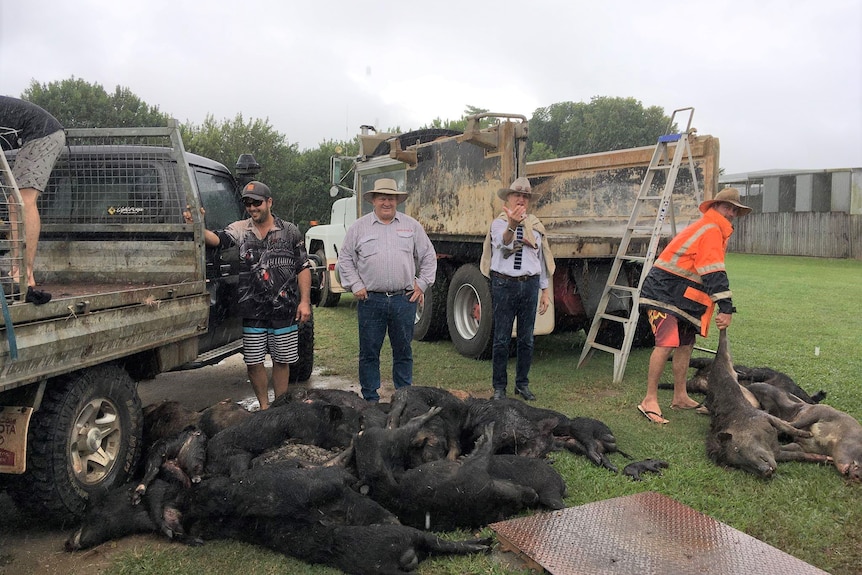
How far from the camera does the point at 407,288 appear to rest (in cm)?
555

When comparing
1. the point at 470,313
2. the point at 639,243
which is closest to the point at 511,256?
the point at 639,243

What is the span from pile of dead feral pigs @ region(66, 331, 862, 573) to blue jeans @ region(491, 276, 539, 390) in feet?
3.46

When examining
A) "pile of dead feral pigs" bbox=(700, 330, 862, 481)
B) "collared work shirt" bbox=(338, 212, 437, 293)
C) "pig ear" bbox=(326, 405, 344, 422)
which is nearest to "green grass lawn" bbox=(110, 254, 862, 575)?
"pile of dead feral pigs" bbox=(700, 330, 862, 481)

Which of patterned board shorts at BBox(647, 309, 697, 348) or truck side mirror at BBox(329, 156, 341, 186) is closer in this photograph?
patterned board shorts at BBox(647, 309, 697, 348)

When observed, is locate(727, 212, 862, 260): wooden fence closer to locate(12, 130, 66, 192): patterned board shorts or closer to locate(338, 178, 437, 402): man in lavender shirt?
locate(338, 178, 437, 402): man in lavender shirt

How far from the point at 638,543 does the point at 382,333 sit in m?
2.98

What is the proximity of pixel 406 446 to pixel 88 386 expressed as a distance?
74.0 inches

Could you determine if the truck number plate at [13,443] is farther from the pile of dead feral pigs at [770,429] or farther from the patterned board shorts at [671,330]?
the patterned board shorts at [671,330]

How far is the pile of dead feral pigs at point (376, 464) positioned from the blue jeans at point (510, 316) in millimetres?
1055

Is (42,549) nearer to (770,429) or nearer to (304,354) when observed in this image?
(304,354)

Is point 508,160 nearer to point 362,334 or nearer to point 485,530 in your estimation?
point 362,334

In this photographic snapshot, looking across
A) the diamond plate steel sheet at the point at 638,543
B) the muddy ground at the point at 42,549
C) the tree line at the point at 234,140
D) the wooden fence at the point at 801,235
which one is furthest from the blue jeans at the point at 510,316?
the wooden fence at the point at 801,235

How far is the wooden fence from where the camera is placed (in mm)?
26672

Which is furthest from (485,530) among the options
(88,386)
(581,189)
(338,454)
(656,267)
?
(581,189)
